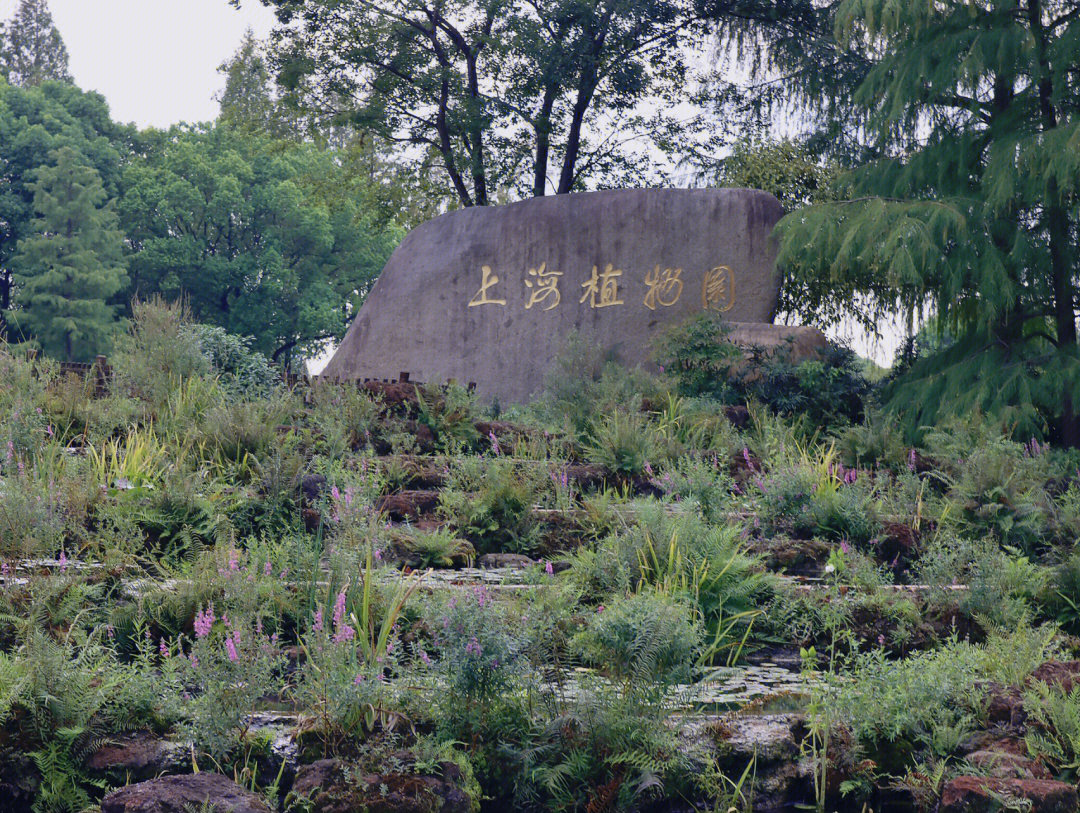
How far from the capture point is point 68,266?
23016 mm

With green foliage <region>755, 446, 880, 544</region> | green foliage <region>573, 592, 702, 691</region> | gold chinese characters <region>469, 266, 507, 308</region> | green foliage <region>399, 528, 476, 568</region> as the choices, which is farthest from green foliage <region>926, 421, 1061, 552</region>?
gold chinese characters <region>469, 266, 507, 308</region>

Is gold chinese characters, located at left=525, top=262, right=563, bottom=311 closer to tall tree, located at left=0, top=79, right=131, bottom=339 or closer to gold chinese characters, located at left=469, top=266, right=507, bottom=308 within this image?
gold chinese characters, located at left=469, top=266, right=507, bottom=308

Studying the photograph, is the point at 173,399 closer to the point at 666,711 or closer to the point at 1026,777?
the point at 666,711

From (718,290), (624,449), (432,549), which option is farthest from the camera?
(718,290)

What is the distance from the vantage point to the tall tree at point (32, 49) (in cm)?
3041

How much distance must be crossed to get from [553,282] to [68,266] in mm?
15148

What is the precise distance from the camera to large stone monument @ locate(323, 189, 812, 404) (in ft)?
35.9

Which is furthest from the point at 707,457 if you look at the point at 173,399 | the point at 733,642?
the point at 173,399

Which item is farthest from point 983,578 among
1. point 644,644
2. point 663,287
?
point 663,287

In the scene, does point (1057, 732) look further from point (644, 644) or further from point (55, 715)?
point (55, 715)

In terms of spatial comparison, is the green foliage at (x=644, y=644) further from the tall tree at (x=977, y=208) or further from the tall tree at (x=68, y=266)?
the tall tree at (x=68, y=266)

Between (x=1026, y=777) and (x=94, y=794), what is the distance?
278 cm

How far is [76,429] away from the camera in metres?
7.44

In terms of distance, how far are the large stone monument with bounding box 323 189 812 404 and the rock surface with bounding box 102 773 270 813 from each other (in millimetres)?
7952
